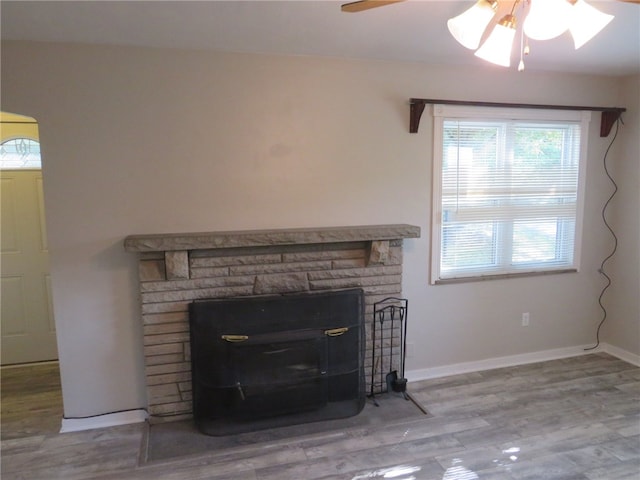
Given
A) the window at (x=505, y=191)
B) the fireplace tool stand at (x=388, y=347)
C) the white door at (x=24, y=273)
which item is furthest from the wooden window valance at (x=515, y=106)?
the white door at (x=24, y=273)

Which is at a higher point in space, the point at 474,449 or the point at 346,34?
the point at 346,34

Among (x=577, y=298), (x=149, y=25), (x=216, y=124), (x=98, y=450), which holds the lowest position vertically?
(x=98, y=450)

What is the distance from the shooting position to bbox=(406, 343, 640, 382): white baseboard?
3.29m

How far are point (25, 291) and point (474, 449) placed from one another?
11.7ft

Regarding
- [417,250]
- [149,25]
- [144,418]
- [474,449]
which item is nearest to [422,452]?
[474,449]

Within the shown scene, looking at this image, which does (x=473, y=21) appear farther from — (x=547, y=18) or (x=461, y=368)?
(x=461, y=368)

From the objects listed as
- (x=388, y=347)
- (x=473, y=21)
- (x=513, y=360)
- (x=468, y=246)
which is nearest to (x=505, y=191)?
(x=468, y=246)

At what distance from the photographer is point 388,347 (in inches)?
120

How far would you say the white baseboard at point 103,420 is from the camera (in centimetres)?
266

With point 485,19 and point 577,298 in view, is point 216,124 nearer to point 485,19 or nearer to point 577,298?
point 485,19

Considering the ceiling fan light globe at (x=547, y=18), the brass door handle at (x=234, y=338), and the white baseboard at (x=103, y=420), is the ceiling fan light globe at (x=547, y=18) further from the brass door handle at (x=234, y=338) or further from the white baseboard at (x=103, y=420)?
the white baseboard at (x=103, y=420)

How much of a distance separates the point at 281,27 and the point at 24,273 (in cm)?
292

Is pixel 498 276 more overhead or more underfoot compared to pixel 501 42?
more underfoot

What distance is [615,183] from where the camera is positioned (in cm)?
359
